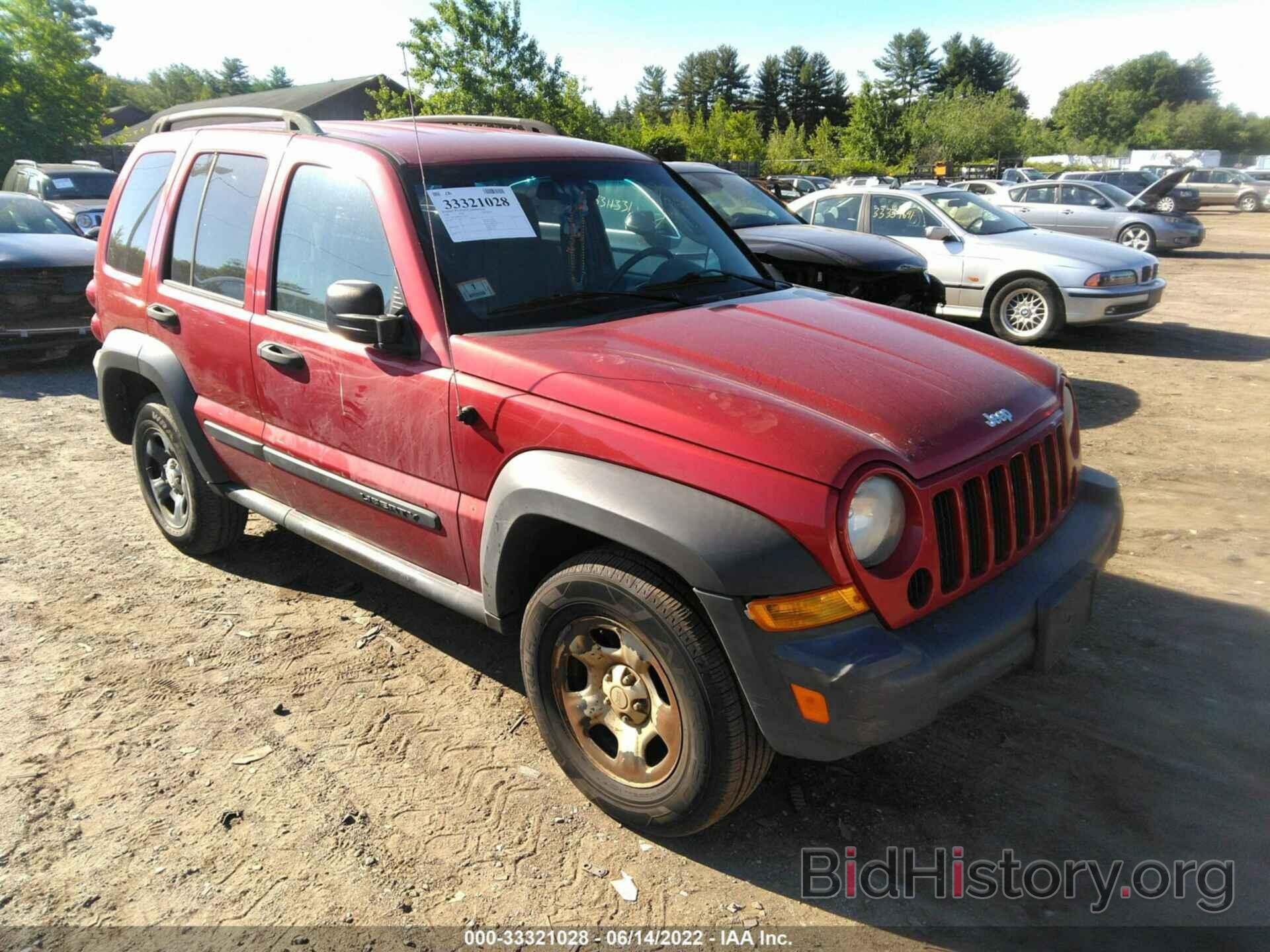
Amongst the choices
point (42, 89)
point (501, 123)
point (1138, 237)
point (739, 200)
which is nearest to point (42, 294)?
point (501, 123)

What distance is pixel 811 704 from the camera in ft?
7.61

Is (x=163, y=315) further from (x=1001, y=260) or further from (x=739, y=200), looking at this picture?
(x=1001, y=260)

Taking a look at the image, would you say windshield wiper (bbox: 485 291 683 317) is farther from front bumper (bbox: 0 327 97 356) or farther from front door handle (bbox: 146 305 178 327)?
front bumper (bbox: 0 327 97 356)

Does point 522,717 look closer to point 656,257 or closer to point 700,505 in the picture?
point 700,505

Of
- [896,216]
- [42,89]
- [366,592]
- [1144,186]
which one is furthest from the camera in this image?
[42,89]

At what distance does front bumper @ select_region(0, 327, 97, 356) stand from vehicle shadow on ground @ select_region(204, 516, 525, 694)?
16.7 feet

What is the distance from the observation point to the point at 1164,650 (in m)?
3.78

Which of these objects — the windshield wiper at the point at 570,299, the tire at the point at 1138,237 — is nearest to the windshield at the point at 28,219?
the windshield wiper at the point at 570,299

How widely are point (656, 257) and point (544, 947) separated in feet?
8.18

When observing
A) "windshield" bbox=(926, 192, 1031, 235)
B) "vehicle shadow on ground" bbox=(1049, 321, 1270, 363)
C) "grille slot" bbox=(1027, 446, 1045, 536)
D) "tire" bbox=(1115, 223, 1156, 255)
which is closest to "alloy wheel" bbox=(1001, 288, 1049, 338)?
"vehicle shadow on ground" bbox=(1049, 321, 1270, 363)

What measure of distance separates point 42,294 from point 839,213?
8.28m

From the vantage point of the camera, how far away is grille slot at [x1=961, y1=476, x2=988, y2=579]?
2629 mm

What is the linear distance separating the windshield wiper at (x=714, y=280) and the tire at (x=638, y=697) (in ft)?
4.47

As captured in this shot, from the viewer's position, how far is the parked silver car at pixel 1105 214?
55.4 ft
